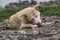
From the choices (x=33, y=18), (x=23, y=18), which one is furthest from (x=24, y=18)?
(x=33, y=18)

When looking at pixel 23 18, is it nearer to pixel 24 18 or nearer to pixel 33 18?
pixel 24 18

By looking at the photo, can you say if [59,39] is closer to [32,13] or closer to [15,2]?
[32,13]

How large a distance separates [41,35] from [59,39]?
50.1 inches

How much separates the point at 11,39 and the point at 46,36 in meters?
0.93

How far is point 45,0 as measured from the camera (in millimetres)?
26359

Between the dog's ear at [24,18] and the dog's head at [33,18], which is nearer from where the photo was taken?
the dog's head at [33,18]

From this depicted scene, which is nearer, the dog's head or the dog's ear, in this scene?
the dog's head

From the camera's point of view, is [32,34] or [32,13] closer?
[32,34]

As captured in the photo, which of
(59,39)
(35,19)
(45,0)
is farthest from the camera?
(45,0)

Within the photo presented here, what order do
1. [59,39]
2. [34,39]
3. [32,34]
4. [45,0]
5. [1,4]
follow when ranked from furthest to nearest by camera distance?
1. [45,0]
2. [1,4]
3. [32,34]
4. [34,39]
5. [59,39]

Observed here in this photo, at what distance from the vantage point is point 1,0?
24.1 meters

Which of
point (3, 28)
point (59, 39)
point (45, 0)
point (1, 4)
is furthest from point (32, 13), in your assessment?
point (45, 0)

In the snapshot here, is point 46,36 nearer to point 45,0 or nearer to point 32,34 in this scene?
point 32,34

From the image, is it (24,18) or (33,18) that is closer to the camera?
(33,18)
